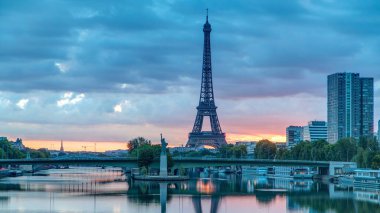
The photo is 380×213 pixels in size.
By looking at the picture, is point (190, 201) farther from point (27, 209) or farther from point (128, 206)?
point (27, 209)

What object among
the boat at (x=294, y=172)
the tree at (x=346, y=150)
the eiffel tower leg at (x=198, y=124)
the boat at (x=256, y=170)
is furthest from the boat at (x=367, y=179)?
the eiffel tower leg at (x=198, y=124)

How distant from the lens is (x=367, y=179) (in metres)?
80.2

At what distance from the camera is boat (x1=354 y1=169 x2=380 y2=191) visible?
257ft

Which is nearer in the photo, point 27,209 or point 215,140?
point 27,209

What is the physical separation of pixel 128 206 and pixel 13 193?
54.7ft

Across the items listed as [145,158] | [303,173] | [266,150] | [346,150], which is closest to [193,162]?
[145,158]

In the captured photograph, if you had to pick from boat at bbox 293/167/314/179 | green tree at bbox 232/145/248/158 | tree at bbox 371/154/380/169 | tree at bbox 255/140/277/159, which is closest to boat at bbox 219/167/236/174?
tree at bbox 255/140/277/159

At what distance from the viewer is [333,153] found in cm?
11969

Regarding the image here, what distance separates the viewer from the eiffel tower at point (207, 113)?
153 m

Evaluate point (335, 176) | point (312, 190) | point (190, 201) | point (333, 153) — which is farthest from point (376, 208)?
point (333, 153)

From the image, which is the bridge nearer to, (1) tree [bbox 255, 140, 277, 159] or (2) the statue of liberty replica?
(2) the statue of liberty replica

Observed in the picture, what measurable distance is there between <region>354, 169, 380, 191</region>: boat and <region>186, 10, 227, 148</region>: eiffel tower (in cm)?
7232

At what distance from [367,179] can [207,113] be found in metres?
76.8

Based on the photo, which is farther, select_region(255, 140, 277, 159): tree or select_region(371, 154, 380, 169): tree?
select_region(255, 140, 277, 159): tree
